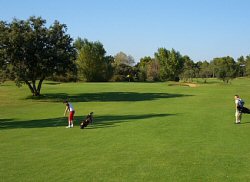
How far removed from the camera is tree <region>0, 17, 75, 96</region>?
5038cm

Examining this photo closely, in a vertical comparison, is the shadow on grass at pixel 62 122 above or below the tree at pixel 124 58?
below

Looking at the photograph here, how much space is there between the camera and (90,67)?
113625mm

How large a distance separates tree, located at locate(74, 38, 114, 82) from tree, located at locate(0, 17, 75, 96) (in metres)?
56.4

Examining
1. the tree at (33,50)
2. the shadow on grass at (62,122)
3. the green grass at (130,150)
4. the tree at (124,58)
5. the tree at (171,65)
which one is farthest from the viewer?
the tree at (124,58)

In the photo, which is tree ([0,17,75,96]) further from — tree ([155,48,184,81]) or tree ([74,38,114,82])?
tree ([155,48,184,81])

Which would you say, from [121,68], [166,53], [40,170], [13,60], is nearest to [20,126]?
[40,170]

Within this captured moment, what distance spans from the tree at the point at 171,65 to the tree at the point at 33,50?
244 feet

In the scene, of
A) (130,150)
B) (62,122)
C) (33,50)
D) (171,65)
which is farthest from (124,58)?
(130,150)

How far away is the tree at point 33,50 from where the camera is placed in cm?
5038

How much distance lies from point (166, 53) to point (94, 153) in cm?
11691

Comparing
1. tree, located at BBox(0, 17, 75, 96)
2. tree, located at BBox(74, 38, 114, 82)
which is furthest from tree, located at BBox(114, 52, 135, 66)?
tree, located at BBox(0, 17, 75, 96)

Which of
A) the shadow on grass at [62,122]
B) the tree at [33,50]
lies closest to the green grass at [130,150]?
the shadow on grass at [62,122]

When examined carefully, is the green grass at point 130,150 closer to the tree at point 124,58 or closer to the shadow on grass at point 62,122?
the shadow on grass at point 62,122

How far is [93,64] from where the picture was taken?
4486 inches
